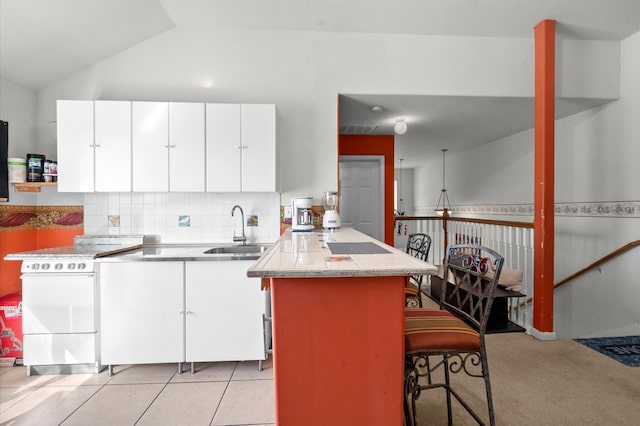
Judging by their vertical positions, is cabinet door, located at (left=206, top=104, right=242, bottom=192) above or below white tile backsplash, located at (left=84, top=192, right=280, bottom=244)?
above

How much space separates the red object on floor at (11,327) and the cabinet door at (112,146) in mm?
1057

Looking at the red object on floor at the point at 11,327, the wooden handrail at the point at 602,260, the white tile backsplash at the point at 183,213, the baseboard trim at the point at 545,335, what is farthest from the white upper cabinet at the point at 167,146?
the wooden handrail at the point at 602,260

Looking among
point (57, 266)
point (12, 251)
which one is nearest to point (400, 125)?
point (57, 266)

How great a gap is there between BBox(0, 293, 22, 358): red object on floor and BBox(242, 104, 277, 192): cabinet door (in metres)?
1.95

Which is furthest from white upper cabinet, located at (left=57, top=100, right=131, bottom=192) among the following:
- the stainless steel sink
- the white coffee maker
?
the white coffee maker

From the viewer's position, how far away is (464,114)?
403 cm

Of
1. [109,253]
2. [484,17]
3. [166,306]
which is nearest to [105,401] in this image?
[166,306]

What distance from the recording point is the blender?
9.59 ft

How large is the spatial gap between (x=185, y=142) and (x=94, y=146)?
74 centimetres

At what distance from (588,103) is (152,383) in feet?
16.5

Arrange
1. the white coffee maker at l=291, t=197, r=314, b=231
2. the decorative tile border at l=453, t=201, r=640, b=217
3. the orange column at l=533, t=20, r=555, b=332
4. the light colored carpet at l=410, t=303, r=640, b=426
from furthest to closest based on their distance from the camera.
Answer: the decorative tile border at l=453, t=201, r=640, b=217, the orange column at l=533, t=20, r=555, b=332, the white coffee maker at l=291, t=197, r=314, b=231, the light colored carpet at l=410, t=303, r=640, b=426

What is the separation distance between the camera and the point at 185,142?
8.87 feet

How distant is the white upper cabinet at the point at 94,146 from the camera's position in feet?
8.67

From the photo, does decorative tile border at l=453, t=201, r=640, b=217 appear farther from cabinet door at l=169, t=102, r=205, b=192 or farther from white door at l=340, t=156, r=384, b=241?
cabinet door at l=169, t=102, r=205, b=192
